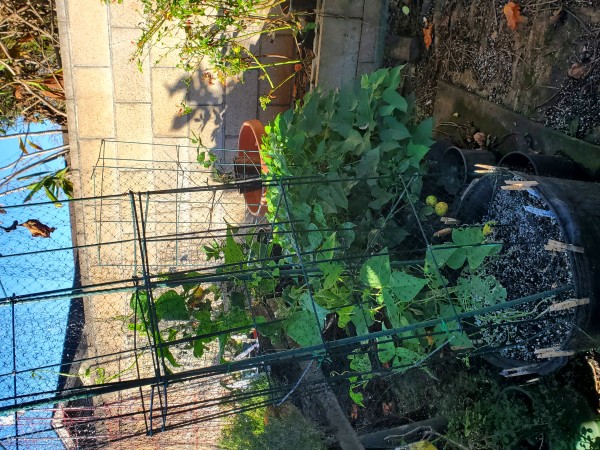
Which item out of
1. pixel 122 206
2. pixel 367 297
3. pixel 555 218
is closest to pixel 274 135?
pixel 367 297

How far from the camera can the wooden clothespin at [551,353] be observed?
1854 mm

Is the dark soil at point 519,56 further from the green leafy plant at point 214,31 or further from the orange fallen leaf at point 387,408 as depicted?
the orange fallen leaf at point 387,408

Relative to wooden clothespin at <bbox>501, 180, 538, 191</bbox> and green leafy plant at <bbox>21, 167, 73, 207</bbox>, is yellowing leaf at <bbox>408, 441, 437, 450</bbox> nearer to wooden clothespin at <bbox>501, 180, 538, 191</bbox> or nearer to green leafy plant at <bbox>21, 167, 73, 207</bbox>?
wooden clothespin at <bbox>501, 180, 538, 191</bbox>

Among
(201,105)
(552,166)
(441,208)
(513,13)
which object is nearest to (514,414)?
(441,208)

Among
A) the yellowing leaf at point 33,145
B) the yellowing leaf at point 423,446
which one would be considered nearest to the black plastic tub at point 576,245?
the yellowing leaf at point 423,446

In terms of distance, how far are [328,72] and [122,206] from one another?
1767 millimetres

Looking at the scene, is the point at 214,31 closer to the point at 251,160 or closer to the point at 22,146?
the point at 251,160

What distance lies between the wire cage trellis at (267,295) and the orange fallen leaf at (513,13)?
875 mm

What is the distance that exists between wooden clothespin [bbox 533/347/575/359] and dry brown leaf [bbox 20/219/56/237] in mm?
3131

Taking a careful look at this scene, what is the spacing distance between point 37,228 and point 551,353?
126 inches

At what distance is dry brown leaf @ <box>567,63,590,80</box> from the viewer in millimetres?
2177

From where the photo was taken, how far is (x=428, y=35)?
10.4 feet

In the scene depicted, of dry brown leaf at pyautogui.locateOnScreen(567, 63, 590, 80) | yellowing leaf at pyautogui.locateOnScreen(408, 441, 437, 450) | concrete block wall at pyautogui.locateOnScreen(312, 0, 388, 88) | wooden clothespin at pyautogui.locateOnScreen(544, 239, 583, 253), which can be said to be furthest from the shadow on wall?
wooden clothespin at pyautogui.locateOnScreen(544, 239, 583, 253)

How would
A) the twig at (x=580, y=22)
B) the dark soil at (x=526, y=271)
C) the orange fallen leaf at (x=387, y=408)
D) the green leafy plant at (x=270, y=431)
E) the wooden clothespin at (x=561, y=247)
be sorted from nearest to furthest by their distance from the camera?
the wooden clothespin at (x=561, y=247)
the dark soil at (x=526, y=271)
the twig at (x=580, y=22)
the green leafy plant at (x=270, y=431)
the orange fallen leaf at (x=387, y=408)
